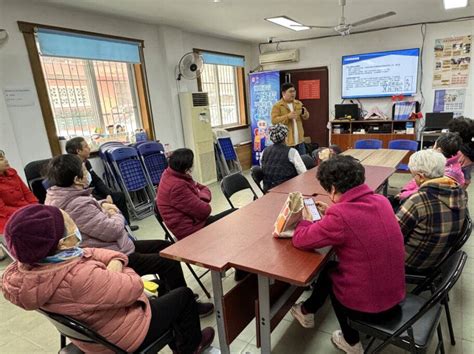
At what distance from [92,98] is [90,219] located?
116 inches

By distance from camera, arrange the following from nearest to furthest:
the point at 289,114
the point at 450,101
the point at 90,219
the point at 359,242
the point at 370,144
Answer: the point at 359,242, the point at 90,219, the point at 289,114, the point at 370,144, the point at 450,101

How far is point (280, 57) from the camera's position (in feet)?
20.9

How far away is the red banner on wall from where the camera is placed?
632 centimetres

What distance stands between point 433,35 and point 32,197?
6.24 meters

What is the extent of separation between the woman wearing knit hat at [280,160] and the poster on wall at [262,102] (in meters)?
3.34

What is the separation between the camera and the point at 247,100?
6930mm

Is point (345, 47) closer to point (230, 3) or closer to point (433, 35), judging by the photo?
point (433, 35)

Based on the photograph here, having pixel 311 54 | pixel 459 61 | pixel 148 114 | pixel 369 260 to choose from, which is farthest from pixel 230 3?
pixel 459 61

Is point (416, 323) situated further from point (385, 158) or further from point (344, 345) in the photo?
point (385, 158)

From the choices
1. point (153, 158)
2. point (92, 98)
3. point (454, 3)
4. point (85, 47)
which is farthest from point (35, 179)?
point (454, 3)

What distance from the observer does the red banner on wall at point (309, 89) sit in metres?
6.32

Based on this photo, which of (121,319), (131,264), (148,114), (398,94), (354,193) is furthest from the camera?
(398,94)

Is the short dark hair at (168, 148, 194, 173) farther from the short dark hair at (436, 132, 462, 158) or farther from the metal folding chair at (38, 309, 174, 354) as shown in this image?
the short dark hair at (436, 132, 462, 158)

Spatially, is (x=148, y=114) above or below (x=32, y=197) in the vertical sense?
above
